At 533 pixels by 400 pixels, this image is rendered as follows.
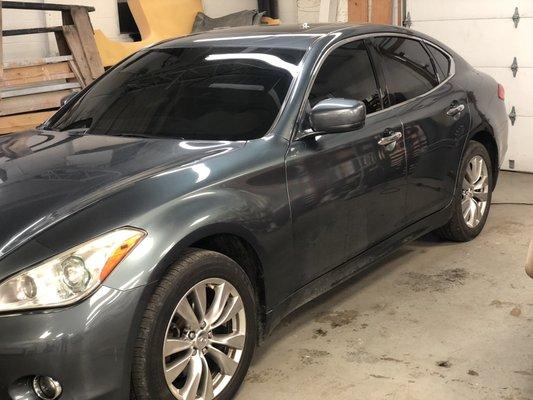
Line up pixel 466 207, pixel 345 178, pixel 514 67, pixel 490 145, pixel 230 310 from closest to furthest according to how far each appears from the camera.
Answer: pixel 230 310 → pixel 345 178 → pixel 466 207 → pixel 490 145 → pixel 514 67

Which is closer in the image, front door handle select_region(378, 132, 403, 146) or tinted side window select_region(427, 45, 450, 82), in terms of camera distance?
front door handle select_region(378, 132, 403, 146)

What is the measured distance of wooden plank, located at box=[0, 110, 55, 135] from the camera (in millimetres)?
5449

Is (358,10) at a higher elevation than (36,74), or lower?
higher

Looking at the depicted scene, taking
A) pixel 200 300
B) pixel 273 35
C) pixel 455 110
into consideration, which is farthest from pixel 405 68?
pixel 200 300

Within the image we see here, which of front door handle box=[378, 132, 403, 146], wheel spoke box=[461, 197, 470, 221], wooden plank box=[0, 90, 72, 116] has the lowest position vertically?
wheel spoke box=[461, 197, 470, 221]

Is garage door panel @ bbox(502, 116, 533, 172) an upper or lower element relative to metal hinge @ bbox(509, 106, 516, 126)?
lower

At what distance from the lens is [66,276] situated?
219 cm

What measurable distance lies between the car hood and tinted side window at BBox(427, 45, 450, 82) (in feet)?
6.25

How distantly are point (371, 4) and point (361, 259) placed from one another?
4665mm

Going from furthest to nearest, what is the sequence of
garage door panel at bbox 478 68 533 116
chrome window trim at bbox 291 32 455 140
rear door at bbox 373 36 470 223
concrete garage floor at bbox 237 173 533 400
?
garage door panel at bbox 478 68 533 116
rear door at bbox 373 36 470 223
chrome window trim at bbox 291 32 455 140
concrete garage floor at bbox 237 173 533 400

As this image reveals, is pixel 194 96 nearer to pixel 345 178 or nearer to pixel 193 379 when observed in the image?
pixel 345 178

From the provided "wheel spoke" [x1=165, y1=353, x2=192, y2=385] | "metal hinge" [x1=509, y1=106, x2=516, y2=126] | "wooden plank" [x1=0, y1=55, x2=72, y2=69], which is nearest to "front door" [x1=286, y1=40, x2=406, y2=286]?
"wheel spoke" [x1=165, y1=353, x2=192, y2=385]

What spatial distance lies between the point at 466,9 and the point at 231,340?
5225mm

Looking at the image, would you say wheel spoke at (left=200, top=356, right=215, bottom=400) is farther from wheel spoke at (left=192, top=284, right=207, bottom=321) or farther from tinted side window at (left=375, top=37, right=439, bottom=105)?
tinted side window at (left=375, top=37, right=439, bottom=105)
